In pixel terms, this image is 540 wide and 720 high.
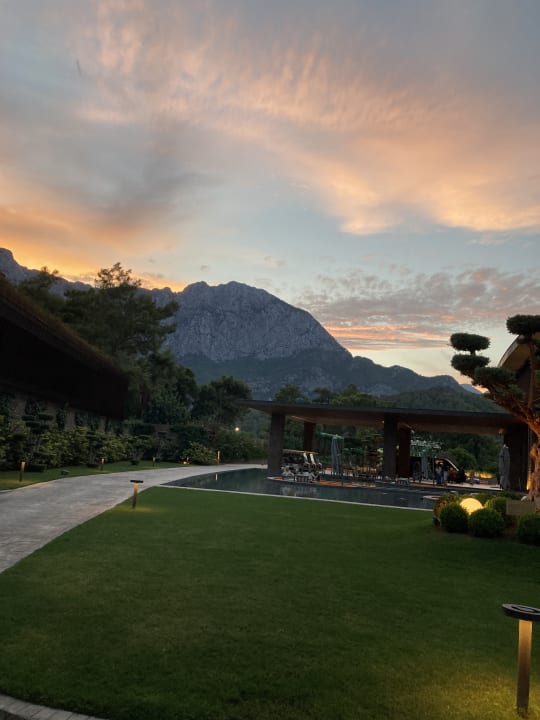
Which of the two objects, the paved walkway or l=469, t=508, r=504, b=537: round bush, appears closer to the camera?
the paved walkway

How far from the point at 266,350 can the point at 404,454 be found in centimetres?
12933

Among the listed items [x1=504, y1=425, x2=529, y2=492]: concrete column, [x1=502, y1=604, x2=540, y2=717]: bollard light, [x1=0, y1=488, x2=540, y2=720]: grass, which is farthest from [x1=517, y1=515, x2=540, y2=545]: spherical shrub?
[x1=504, y1=425, x2=529, y2=492]: concrete column

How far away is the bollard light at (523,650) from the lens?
136 inches

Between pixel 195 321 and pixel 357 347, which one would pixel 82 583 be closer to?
pixel 357 347

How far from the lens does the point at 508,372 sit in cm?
1030

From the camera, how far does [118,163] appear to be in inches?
838

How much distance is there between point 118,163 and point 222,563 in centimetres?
1875

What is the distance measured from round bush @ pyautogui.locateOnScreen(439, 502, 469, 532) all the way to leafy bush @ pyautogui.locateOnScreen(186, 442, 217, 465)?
31.1 meters

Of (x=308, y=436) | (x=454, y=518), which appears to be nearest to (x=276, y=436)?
(x=308, y=436)

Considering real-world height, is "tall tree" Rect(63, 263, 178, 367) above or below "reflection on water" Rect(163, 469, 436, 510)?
above

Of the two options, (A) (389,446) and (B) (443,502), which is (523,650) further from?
(A) (389,446)

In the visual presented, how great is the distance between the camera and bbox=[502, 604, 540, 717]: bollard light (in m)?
3.46

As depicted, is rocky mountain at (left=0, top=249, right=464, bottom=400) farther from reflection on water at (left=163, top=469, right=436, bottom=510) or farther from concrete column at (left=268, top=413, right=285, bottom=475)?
reflection on water at (left=163, top=469, right=436, bottom=510)

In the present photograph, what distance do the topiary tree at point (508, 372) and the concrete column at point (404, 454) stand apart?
2553cm
